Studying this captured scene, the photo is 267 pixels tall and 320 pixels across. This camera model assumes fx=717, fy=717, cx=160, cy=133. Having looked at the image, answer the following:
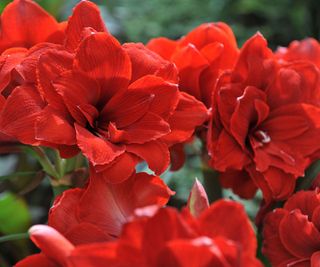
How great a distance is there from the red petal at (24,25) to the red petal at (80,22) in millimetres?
68

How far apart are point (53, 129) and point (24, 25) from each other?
0.57 ft

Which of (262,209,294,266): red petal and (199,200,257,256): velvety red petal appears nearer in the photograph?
(199,200,257,256): velvety red petal

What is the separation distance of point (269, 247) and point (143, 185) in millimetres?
162

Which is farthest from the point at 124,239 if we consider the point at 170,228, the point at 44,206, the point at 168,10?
the point at 168,10

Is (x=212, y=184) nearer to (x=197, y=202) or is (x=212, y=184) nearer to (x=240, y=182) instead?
(x=240, y=182)

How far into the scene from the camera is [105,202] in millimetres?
627

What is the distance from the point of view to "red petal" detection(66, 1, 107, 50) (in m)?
0.68

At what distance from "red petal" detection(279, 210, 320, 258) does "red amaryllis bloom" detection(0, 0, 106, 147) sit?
0.25m

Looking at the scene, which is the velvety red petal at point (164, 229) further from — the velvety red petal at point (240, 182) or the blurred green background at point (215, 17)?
the blurred green background at point (215, 17)

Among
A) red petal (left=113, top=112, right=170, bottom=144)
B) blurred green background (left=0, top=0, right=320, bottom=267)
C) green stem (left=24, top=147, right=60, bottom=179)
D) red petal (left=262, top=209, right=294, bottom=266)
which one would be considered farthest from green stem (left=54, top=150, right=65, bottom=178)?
blurred green background (left=0, top=0, right=320, bottom=267)

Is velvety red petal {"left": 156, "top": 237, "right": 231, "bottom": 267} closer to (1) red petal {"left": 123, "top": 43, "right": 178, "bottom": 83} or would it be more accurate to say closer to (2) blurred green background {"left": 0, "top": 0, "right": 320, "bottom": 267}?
(1) red petal {"left": 123, "top": 43, "right": 178, "bottom": 83}

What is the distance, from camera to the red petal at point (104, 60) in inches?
24.9

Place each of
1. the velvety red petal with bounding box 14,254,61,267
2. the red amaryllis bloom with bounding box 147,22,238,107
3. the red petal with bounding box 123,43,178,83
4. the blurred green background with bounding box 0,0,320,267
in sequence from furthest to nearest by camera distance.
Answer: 1. the blurred green background with bounding box 0,0,320,267
2. the red amaryllis bloom with bounding box 147,22,238,107
3. the red petal with bounding box 123,43,178,83
4. the velvety red petal with bounding box 14,254,61,267

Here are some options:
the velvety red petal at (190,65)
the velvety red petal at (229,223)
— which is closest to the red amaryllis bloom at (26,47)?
the velvety red petal at (190,65)
